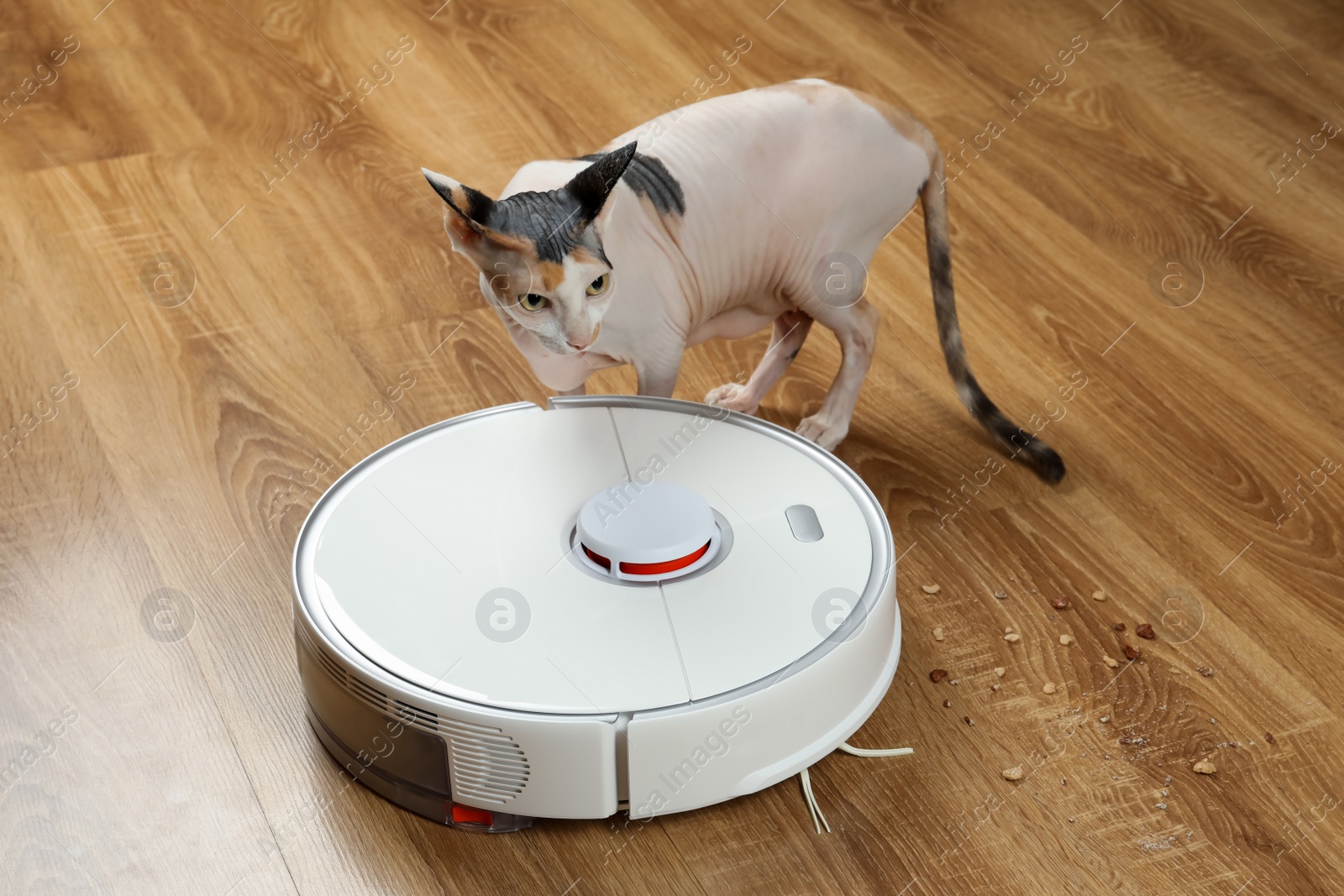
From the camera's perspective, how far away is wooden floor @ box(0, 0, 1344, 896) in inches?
36.6

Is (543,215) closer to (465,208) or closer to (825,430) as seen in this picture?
(465,208)

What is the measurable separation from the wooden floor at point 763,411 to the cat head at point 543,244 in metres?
0.36

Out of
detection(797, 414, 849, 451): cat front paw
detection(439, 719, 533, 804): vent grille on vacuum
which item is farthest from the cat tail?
detection(439, 719, 533, 804): vent grille on vacuum

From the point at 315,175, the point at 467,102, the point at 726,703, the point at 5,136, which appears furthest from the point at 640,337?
the point at 5,136

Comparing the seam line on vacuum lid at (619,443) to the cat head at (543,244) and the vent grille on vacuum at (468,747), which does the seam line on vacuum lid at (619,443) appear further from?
the vent grille on vacuum at (468,747)

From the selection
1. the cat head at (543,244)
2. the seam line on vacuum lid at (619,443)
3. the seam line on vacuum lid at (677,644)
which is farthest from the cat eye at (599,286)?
the seam line on vacuum lid at (677,644)

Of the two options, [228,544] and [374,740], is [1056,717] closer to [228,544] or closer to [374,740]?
[374,740]

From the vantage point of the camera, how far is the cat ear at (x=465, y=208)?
0.92 metres

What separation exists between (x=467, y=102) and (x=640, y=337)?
986 millimetres

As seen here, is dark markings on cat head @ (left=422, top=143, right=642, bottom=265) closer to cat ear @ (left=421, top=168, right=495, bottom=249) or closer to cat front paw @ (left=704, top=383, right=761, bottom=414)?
cat ear @ (left=421, top=168, right=495, bottom=249)

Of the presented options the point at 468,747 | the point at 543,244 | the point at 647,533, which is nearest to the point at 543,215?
the point at 543,244

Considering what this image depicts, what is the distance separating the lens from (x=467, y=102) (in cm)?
192

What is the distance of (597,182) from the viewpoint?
952mm

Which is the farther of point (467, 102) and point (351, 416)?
point (467, 102)
